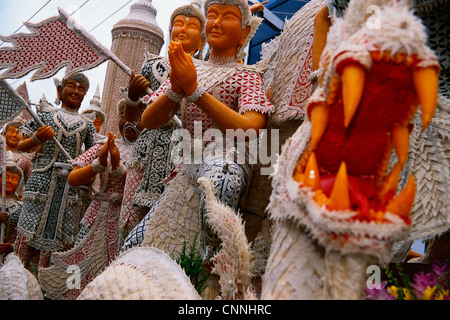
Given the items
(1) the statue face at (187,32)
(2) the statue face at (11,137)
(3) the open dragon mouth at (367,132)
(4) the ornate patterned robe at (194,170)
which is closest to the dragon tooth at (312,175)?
(3) the open dragon mouth at (367,132)

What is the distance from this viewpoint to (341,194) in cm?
80

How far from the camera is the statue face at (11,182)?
4141 millimetres

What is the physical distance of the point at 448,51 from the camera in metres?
1.41

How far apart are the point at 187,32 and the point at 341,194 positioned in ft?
5.84

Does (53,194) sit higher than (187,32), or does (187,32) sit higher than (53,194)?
(187,32)

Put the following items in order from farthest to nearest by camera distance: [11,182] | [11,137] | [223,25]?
[11,137] < [11,182] < [223,25]

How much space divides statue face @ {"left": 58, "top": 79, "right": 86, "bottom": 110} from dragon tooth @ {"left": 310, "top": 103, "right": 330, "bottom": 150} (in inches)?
126

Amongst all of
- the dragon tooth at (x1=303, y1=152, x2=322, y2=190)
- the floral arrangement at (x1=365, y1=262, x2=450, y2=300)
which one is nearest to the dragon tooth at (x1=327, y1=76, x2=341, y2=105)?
the dragon tooth at (x1=303, y1=152, x2=322, y2=190)

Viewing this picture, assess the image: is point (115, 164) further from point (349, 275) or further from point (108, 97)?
point (108, 97)

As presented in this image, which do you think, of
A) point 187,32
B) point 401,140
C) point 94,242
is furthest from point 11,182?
point 401,140

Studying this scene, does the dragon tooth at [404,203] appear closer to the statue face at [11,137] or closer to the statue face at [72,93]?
the statue face at [72,93]

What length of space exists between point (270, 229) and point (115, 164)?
4.53ft

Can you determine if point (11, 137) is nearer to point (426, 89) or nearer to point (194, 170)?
point (194, 170)
